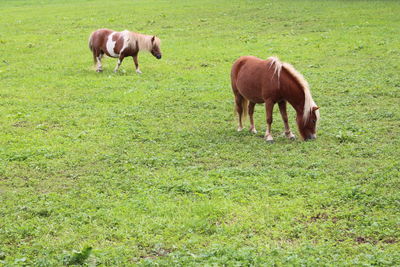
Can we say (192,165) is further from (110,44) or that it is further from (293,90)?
(110,44)

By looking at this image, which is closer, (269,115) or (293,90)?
(293,90)

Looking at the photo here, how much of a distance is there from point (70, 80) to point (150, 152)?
8.01 m

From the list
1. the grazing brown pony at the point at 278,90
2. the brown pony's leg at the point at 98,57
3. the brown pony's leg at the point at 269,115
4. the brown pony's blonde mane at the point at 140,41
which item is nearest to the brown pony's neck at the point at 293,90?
the grazing brown pony at the point at 278,90

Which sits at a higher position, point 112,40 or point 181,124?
point 112,40

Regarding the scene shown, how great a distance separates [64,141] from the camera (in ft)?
37.0

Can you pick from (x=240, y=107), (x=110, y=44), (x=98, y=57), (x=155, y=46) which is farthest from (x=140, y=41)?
(x=240, y=107)

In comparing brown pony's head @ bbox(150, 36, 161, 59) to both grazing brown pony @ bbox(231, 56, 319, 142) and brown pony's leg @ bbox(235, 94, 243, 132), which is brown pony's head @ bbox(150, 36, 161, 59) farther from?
grazing brown pony @ bbox(231, 56, 319, 142)

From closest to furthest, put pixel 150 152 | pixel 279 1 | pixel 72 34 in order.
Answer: pixel 150 152, pixel 72 34, pixel 279 1

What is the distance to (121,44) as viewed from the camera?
17.6m

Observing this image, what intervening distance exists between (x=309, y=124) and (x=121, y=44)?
8.86 metres

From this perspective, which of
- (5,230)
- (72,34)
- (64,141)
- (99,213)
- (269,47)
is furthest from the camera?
(72,34)

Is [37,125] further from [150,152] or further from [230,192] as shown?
[230,192]

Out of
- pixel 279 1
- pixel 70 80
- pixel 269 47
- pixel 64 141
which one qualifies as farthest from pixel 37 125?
pixel 279 1

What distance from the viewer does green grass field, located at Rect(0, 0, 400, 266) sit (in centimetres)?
677
